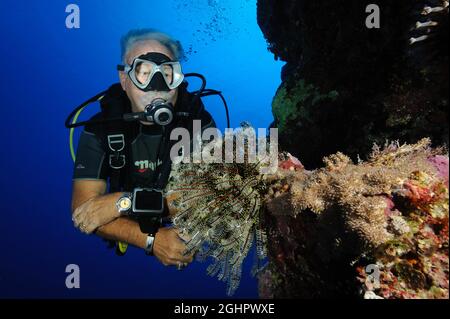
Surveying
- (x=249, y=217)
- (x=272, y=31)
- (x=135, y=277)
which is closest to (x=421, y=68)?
(x=249, y=217)

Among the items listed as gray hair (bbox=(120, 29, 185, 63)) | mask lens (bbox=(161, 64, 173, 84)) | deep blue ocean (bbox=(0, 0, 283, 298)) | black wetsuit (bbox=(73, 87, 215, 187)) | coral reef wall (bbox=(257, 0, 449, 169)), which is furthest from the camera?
deep blue ocean (bbox=(0, 0, 283, 298))

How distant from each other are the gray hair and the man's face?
0.27ft

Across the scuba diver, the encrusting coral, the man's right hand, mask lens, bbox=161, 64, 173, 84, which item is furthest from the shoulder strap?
the encrusting coral

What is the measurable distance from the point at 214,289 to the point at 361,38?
2929cm

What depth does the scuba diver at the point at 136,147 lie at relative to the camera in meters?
3.36

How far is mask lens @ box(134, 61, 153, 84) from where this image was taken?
441 cm

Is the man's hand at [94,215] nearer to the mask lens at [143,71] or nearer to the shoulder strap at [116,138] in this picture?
the shoulder strap at [116,138]

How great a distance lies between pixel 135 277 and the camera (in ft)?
110

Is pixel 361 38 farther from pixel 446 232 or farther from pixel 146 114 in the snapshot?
pixel 446 232

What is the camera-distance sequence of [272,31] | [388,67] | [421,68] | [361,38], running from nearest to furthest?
[421,68]
[388,67]
[361,38]
[272,31]

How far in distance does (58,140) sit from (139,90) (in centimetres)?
6245

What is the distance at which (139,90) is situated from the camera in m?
4.44

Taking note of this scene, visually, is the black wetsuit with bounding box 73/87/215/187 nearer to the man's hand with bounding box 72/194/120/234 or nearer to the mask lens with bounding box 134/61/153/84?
the mask lens with bounding box 134/61/153/84

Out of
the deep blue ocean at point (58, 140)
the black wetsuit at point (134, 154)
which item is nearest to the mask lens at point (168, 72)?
Answer: the black wetsuit at point (134, 154)
